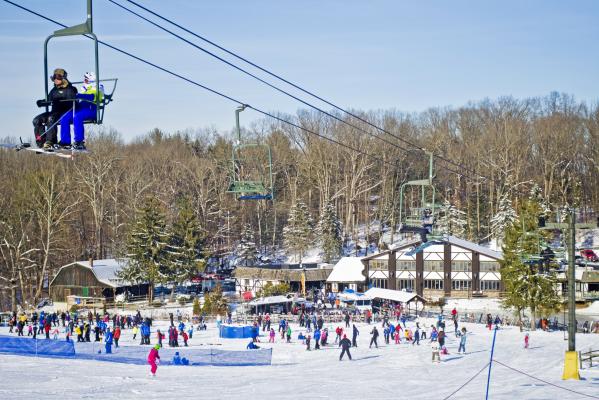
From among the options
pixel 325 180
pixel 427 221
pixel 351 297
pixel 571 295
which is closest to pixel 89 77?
pixel 571 295

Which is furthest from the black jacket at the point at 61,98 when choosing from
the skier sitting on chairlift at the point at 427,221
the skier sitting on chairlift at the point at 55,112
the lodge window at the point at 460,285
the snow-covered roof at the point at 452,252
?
the lodge window at the point at 460,285

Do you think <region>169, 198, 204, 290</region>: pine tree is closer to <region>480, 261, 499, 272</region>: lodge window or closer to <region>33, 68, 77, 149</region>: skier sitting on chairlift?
<region>480, 261, 499, 272</region>: lodge window

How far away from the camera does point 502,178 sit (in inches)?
3472

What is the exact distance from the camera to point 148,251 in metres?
62.6

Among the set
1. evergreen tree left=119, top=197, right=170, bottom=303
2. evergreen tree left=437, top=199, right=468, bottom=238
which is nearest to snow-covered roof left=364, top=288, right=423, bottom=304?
evergreen tree left=119, top=197, right=170, bottom=303

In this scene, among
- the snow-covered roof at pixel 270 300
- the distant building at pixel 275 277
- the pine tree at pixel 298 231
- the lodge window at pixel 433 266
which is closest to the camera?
the snow-covered roof at pixel 270 300

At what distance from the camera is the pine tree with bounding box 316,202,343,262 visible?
3088 inches

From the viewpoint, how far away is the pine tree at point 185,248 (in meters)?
64.0

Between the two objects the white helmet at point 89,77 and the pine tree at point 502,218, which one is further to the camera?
the pine tree at point 502,218

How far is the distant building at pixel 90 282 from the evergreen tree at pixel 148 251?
130 cm

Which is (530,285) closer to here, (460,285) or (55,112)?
A: (460,285)

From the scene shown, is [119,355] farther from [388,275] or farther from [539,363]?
[388,275]

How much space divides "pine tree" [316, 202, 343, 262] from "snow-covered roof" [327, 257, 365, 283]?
960 cm

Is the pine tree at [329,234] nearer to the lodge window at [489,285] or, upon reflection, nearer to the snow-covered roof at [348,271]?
the snow-covered roof at [348,271]
